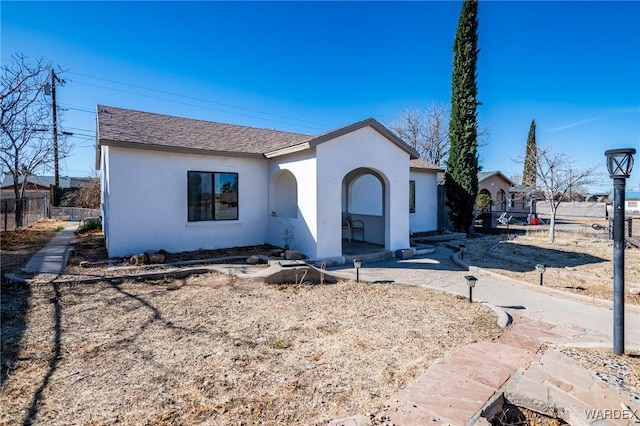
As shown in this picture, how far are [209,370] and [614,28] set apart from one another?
14.0m

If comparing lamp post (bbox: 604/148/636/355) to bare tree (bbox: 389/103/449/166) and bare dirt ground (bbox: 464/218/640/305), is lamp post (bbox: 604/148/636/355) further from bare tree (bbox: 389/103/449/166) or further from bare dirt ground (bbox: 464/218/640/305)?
bare tree (bbox: 389/103/449/166)

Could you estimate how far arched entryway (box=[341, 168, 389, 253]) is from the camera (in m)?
11.6

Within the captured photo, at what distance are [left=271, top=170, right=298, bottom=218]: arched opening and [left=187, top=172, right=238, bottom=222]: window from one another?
151 centimetres

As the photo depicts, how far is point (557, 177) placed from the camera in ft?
47.3

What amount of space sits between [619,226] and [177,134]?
36.6 feet

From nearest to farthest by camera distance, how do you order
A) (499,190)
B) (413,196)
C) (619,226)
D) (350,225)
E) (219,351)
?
(619,226) → (219,351) → (350,225) → (413,196) → (499,190)

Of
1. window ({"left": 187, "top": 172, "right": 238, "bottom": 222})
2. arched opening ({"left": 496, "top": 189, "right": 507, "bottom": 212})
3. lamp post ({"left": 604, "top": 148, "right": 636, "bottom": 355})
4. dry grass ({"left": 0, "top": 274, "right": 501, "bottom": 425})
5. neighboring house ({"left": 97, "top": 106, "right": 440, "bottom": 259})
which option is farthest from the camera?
arched opening ({"left": 496, "top": 189, "right": 507, "bottom": 212})

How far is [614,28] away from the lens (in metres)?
9.72

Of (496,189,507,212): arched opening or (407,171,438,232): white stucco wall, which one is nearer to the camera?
(407,171,438,232): white stucco wall

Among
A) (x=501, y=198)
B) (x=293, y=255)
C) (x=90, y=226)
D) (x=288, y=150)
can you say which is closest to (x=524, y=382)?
(x=293, y=255)

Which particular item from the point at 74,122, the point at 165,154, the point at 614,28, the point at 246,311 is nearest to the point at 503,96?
the point at 614,28

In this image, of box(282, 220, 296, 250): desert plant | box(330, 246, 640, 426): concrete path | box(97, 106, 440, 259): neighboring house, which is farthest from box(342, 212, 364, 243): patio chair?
box(330, 246, 640, 426): concrete path

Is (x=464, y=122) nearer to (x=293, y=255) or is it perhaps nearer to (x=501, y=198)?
(x=293, y=255)

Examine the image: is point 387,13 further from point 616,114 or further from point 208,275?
point 616,114
